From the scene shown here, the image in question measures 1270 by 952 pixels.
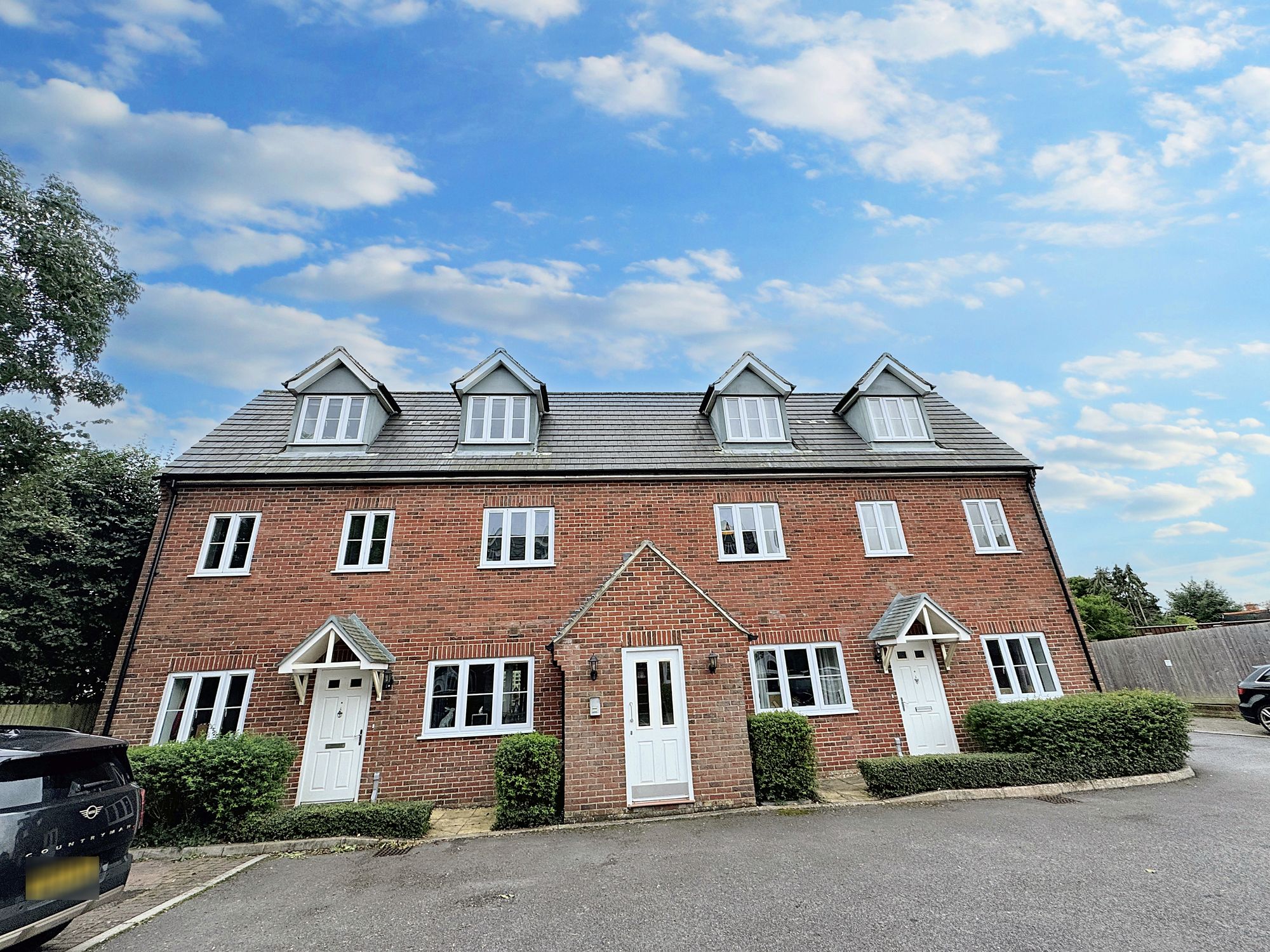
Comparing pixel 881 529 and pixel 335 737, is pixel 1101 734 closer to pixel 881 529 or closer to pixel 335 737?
pixel 881 529

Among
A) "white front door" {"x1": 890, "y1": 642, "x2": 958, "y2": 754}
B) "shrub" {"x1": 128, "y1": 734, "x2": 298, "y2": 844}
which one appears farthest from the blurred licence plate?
"white front door" {"x1": 890, "y1": 642, "x2": 958, "y2": 754}

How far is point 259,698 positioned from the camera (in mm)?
10562

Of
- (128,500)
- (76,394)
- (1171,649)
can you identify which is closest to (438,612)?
(128,500)

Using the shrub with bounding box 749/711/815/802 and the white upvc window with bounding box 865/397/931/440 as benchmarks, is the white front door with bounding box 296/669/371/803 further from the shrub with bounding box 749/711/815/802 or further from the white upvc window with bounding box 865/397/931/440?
the white upvc window with bounding box 865/397/931/440

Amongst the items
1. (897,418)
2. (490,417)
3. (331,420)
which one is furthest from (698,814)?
(331,420)

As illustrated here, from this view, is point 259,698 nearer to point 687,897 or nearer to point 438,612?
point 438,612

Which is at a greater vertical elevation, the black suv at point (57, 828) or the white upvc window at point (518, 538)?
the white upvc window at point (518, 538)

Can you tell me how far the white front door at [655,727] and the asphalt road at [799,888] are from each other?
78 centimetres

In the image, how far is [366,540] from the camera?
39.5 feet

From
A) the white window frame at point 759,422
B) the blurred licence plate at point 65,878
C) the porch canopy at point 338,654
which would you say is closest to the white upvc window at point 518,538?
the porch canopy at point 338,654

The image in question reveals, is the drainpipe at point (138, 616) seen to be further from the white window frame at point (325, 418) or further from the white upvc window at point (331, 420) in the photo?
the white upvc window at point (331, 420)

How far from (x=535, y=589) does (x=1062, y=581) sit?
45.3ft

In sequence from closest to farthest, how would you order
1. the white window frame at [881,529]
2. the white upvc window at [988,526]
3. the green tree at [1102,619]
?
1. the white window frame at [881,529]
2. the white upvc window at [988,526]
3. the green tree at [1102,619]

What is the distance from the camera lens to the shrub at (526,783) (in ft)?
28.7
